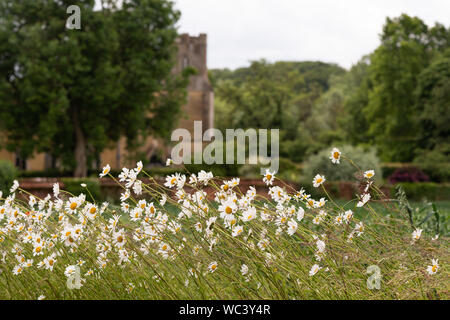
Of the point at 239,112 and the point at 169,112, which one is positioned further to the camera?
the point at 239,112

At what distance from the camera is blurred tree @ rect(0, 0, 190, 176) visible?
17.5 meters

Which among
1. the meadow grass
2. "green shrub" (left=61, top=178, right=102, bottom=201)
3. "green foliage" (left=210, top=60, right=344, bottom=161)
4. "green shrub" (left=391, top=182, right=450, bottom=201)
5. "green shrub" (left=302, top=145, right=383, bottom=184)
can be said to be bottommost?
"green shrub" (left=391, top=182, right=450, bottom=201)

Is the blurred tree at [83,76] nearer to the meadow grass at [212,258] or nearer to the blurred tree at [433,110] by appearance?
the blurred tree at [433,110]

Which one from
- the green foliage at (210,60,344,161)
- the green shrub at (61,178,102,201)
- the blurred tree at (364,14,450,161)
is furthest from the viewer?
the green foliage at (210,60,344,161)

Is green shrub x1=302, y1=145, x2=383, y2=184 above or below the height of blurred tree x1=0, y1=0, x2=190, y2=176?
below

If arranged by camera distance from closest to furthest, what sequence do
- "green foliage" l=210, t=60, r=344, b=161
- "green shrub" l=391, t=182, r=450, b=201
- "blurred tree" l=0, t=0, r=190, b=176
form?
"green shrub" l=391, t=182, r=450, b=201 → "blurred tree" l=0, t=0, r=190, b=176 → "green foliage" l=210, t=60, r=344, b=161

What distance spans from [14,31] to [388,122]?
1728 cm

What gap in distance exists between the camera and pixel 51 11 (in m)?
18.2

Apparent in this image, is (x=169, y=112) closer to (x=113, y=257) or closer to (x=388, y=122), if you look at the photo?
(x=388, y=122)

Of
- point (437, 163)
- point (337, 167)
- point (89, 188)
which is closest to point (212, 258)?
point (89, 188)

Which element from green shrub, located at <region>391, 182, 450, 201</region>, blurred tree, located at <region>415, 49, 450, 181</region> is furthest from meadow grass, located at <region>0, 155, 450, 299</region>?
blurred tree, located at <region>415, 49, 450, 181</region>

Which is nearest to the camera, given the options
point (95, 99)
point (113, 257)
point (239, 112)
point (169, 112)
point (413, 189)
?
point (113, 257)

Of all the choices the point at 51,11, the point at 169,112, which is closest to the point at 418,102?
the point at 169,112

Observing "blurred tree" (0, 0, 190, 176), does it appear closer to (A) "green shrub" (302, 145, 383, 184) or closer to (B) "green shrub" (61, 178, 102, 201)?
(B) "green shrub" (61, 178, 102, 201)
